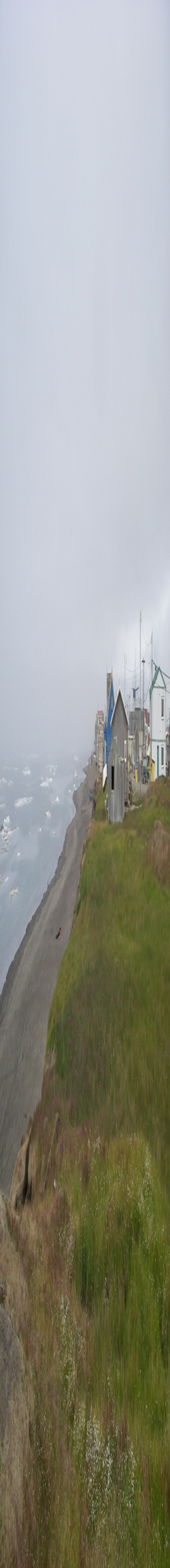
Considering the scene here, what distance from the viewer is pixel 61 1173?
209 cm

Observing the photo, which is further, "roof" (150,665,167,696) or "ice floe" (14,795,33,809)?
"roof" (150,665,167,696)

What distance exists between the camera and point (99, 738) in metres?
3.58

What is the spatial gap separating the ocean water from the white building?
63 cm

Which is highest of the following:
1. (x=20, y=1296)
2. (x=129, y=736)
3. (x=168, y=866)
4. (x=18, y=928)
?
(x=129, y=736)

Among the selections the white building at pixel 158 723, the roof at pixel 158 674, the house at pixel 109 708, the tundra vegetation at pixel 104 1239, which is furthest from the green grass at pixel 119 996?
the roof at pixel 158 674

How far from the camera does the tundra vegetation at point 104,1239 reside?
1189 millimetres

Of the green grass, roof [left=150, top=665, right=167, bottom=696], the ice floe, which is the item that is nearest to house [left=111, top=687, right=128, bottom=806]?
the green grass

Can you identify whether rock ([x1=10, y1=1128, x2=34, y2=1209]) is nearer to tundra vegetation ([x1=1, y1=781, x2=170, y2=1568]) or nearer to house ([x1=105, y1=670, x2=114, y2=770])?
tundra vegetation ([x1=1, y1=781, x2=170, y2=1568])

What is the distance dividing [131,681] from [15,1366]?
11.1 ft

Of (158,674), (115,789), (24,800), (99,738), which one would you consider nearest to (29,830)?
(24,800)

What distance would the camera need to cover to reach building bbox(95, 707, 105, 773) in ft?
11.7

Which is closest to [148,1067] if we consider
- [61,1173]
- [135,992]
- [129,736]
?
[135,992]

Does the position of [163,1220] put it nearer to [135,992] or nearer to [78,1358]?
[78,1358]

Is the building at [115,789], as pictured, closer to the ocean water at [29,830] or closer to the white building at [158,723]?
the ocean water at [29,830]
